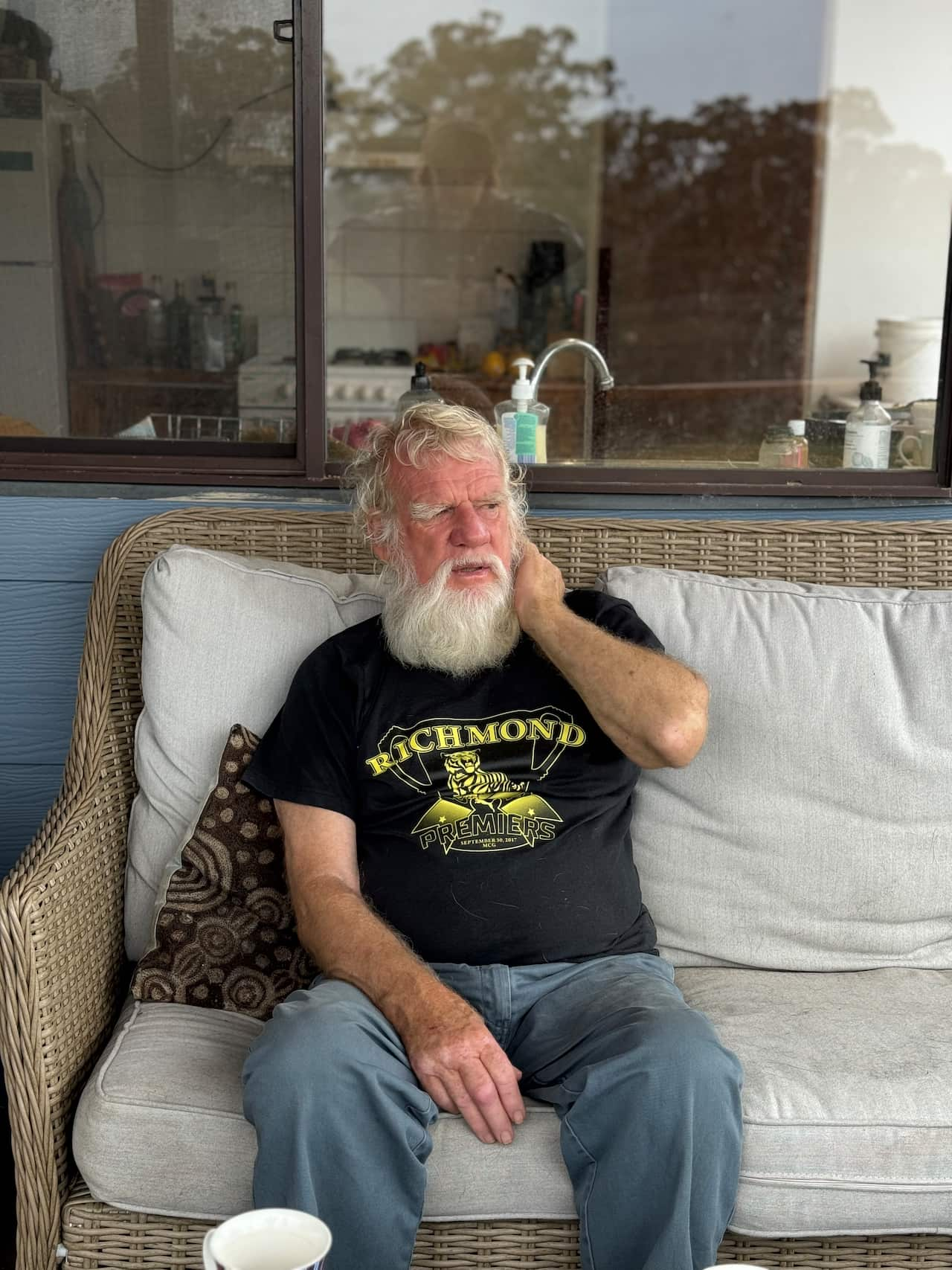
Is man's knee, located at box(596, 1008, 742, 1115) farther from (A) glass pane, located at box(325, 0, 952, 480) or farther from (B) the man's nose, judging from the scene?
(A) glass pane, located at box(325, 0, 952, 480)

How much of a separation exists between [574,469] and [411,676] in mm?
688

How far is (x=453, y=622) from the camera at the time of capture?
181 cm

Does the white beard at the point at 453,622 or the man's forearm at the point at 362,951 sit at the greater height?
the white beard at the point at 453,622

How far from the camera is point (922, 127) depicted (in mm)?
6789

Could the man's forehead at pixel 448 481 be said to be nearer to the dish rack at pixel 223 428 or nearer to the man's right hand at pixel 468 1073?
the dish rack at pixel 223 428

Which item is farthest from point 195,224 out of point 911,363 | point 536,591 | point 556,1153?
point 556,1153

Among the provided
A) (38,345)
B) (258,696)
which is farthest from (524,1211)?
(38,345)

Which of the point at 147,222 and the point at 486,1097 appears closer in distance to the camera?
the point at 486,1097

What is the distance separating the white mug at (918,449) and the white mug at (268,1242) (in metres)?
1.92

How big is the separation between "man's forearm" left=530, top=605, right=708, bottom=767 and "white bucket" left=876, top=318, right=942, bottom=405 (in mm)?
1017

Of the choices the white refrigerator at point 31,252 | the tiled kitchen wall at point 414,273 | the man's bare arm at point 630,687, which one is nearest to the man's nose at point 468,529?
the man's bare arm at point 630,687

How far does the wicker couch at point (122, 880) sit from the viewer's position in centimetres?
150

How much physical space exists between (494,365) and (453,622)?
3373 millimetres

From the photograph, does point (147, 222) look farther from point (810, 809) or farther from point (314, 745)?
point (810, 809)
